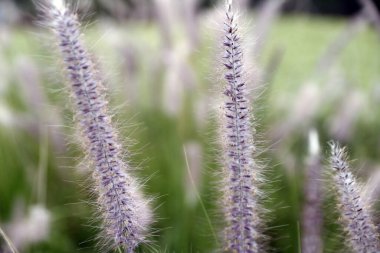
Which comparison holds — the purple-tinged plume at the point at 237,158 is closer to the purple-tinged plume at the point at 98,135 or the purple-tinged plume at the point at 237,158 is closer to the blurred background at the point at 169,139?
the purple-tinged plume at the point at 98,135

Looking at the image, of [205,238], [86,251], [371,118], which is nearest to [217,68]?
[205,238]

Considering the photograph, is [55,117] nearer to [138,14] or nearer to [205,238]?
[205,238]

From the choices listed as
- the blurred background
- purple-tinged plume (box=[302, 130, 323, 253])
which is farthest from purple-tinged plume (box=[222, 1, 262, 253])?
the blurred background

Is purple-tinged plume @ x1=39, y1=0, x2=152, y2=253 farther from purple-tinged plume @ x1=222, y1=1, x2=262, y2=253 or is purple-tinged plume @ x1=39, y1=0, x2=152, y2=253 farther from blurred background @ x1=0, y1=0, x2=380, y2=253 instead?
blurred background @ x1=0, y1=0, x2=380, y2=253

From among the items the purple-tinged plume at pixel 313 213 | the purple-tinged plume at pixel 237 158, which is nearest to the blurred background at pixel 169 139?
the purple-tinged plume at pixel 313 213

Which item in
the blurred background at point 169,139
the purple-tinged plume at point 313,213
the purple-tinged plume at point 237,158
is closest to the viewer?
the purple-tinged plume at point 237,158

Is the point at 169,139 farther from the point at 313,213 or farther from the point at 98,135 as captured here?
the point at 98,135
